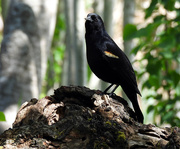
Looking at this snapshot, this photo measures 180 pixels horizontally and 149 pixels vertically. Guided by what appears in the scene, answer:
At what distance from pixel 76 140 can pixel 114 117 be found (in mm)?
479

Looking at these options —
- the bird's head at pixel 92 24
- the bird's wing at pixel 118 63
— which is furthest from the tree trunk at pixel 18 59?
the bird's wing at pixel 118 63

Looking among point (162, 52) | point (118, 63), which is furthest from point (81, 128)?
point (162, 52)

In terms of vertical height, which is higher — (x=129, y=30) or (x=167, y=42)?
(x=129, y=30)

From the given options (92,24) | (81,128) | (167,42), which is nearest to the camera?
(81,128)

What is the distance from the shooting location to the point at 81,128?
8.44 feet

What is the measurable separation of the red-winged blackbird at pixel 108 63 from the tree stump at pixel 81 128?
2.54 feet

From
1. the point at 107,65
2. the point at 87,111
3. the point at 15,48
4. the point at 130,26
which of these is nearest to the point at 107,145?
the point at 87,111

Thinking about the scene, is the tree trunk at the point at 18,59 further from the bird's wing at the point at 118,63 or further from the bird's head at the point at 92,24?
the bird's wing at the point at 118,63

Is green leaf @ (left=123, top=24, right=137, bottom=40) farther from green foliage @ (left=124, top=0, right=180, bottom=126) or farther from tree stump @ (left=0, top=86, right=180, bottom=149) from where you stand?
tree stump @ (left=0, top=86, right=180, bottom=149)

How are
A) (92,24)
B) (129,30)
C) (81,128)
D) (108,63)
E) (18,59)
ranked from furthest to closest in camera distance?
(18,59) < (129,30) < (92,24) < (108,63) < (81,128)

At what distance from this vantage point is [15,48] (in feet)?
17.1

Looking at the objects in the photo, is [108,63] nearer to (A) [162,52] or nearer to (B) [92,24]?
(B) [92,24]

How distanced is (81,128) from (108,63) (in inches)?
54.6

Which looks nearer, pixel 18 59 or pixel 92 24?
pixel 92 24
